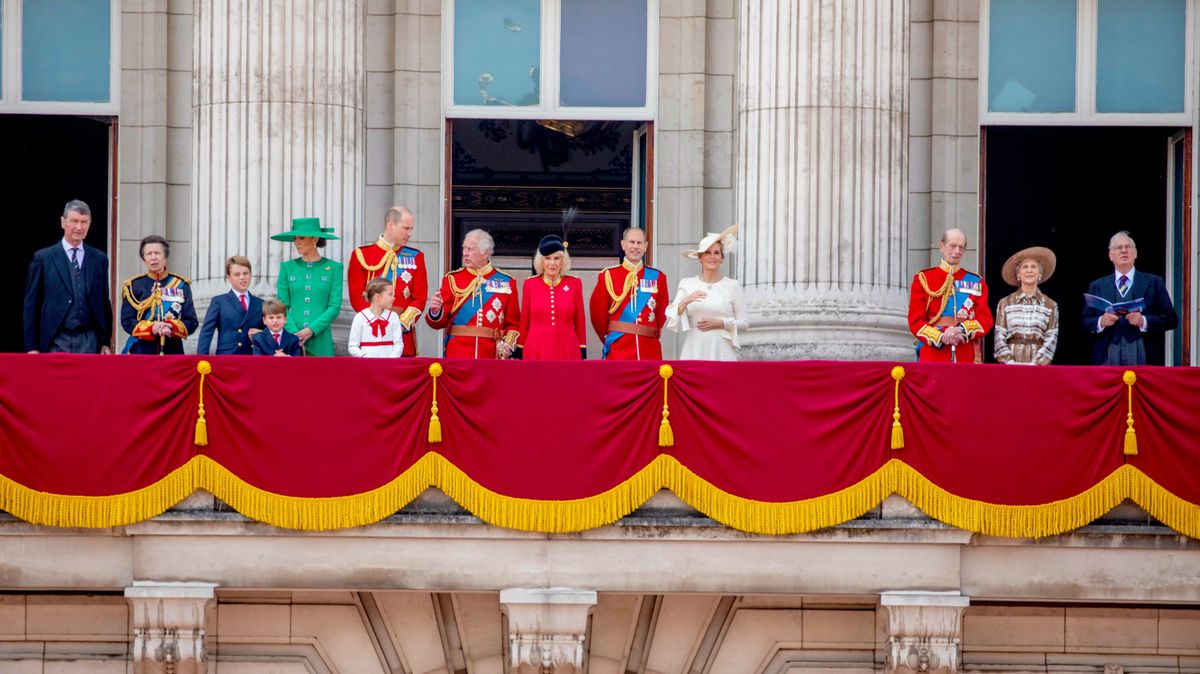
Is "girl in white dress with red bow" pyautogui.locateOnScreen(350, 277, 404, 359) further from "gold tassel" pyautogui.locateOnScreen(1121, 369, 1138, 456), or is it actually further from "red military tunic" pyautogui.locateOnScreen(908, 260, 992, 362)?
"gold tassel" pyautogui.locateOnScreen(1121, 369, 1138, 456)

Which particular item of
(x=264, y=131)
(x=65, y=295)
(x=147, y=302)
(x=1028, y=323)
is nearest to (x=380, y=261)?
(x=264, y=131)

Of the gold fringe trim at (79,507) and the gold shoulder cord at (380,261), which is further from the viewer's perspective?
the gold shoulder cord at (380,261)

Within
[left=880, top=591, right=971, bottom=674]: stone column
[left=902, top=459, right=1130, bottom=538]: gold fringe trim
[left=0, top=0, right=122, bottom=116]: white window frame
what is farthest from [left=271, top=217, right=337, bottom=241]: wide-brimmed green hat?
[left=880, top=591, right=971, bottom=674]: stone column

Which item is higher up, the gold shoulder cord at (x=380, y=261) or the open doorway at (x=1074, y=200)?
the open doorway at (x=1074, y=200)

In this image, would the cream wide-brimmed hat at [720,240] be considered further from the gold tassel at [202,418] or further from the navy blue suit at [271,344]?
the gold tassel at [202,418]

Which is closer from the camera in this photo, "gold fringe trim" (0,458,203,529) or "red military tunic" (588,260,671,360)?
"gold fringe trim" (0,458,203,529)

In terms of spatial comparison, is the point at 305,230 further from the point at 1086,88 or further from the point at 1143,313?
the point at 1086,88

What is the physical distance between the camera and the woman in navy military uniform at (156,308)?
66.4 feet

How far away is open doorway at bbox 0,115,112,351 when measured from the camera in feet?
80.0

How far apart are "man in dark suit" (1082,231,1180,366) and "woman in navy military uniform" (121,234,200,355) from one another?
817cm

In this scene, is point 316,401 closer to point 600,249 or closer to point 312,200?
point 312,200

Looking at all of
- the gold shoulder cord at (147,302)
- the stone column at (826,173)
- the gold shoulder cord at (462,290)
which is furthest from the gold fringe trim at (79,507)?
the stone column at (826,173)

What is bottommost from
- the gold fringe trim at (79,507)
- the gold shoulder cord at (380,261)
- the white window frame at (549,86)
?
the gold fringe trim at (79,507)

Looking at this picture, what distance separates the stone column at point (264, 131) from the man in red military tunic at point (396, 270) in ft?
3.38
